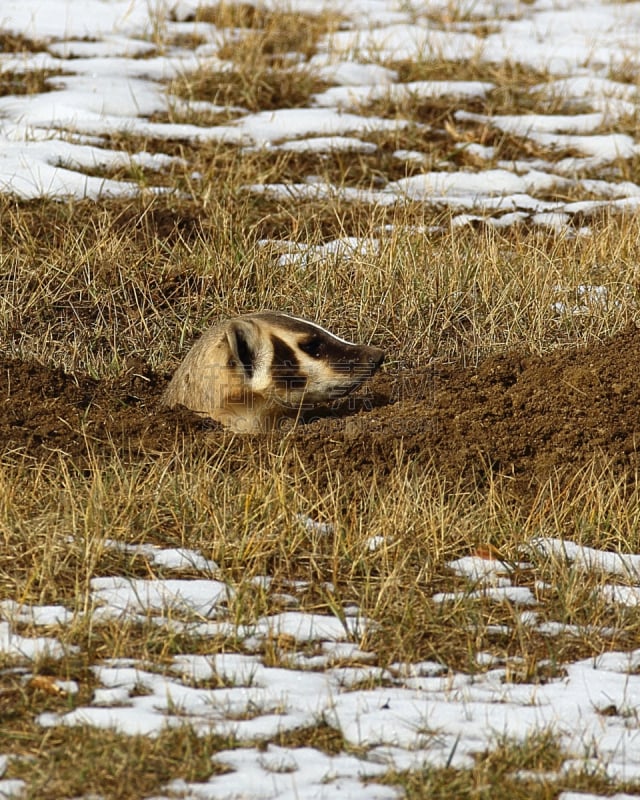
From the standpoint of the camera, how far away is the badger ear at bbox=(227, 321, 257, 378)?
4.79 m

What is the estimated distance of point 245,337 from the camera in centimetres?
484

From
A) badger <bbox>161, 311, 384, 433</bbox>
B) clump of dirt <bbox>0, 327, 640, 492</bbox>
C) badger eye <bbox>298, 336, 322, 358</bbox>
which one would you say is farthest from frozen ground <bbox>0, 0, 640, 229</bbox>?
badger eye <bbox>298, 336, 322, 358</bbox>

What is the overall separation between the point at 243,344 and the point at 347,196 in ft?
11.2

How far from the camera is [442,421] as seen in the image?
203 inches

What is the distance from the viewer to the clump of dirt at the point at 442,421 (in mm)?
4887

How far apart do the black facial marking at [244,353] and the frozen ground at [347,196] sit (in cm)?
110

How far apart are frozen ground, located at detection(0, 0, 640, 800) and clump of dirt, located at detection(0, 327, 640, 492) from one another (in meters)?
Answer: 0.79

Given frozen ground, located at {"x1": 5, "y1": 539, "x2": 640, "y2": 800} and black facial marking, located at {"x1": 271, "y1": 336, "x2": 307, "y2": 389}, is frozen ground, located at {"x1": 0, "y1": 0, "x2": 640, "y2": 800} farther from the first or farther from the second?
black facial marking, located at {"x1": 271, "y1": 336, "x2": 307, "y2": 389}

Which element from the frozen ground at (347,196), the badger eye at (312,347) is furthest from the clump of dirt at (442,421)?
the frozen ground at (347,196)

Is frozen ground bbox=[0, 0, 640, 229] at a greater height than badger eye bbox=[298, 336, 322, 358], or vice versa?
frozen ground bbox=[0, 0, 640, 229]

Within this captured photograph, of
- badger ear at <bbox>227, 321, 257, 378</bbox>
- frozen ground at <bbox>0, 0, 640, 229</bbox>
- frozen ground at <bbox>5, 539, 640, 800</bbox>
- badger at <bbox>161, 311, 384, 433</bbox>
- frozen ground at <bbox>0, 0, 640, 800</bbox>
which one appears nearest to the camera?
frozen ground at <bbox>5, 539, 640, 800</bbox>

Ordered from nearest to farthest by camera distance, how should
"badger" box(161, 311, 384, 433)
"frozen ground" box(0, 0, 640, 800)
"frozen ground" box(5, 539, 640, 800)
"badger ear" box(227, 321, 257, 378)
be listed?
"frozen ground" box(5, 539, 640, 800), "frozen ground" box(0, 0, 640, 800), "badger ear" box(227, 321, 257, 378), "badger" box(161, 311, 384, 433)

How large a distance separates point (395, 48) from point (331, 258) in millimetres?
4701

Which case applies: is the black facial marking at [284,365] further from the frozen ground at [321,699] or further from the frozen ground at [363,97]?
the frozen ground at [363,97]
